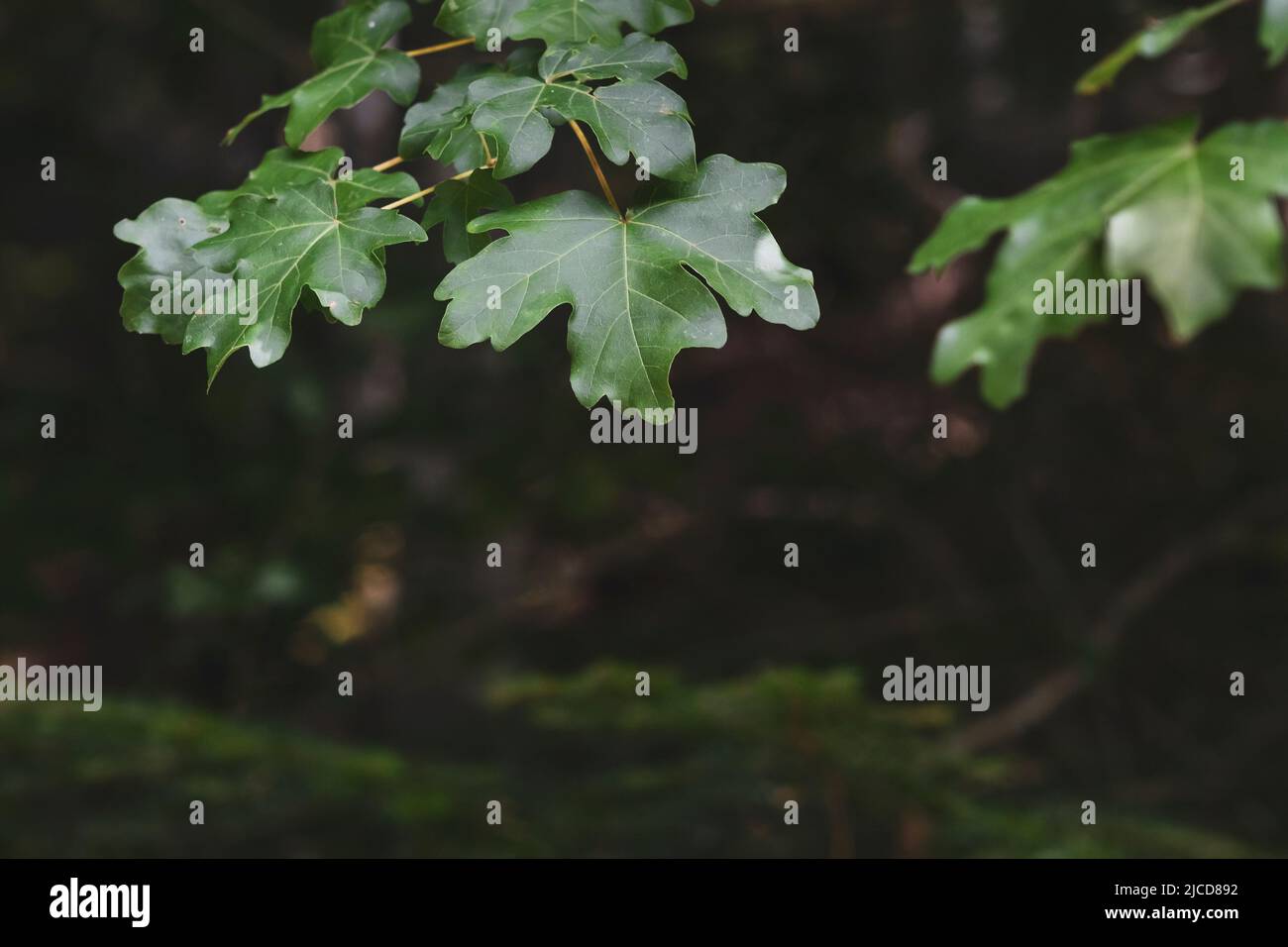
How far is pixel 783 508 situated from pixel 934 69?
4.72 feet

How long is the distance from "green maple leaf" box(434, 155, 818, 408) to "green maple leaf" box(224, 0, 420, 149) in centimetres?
25

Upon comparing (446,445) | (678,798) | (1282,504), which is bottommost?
(678,798)

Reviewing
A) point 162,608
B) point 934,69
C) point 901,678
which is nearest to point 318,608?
point 162,608

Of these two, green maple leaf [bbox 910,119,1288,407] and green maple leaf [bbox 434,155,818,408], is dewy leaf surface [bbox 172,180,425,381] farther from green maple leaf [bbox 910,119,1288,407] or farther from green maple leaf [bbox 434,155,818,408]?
green maple leaf [bbox 910,119,1288,407]

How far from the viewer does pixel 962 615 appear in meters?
3.61

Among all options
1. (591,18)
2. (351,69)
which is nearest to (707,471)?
(351,69)

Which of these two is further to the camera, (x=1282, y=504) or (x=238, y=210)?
(x=1282, y=504)

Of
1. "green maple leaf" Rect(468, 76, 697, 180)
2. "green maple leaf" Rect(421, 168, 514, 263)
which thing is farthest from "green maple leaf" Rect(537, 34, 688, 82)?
Result: "green maple leaf" Rect(421, 168, 514, 263)

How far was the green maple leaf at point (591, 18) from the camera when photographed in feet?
3.64

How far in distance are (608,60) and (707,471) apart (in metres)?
2.73

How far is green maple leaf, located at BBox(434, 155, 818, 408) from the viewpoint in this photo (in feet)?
3.44

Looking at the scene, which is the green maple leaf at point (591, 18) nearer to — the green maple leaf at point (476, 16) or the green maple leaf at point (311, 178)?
the green maple leaf at point (476, 16)

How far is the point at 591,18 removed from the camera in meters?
1.13

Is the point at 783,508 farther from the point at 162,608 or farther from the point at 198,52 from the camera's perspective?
the point at 198,52
